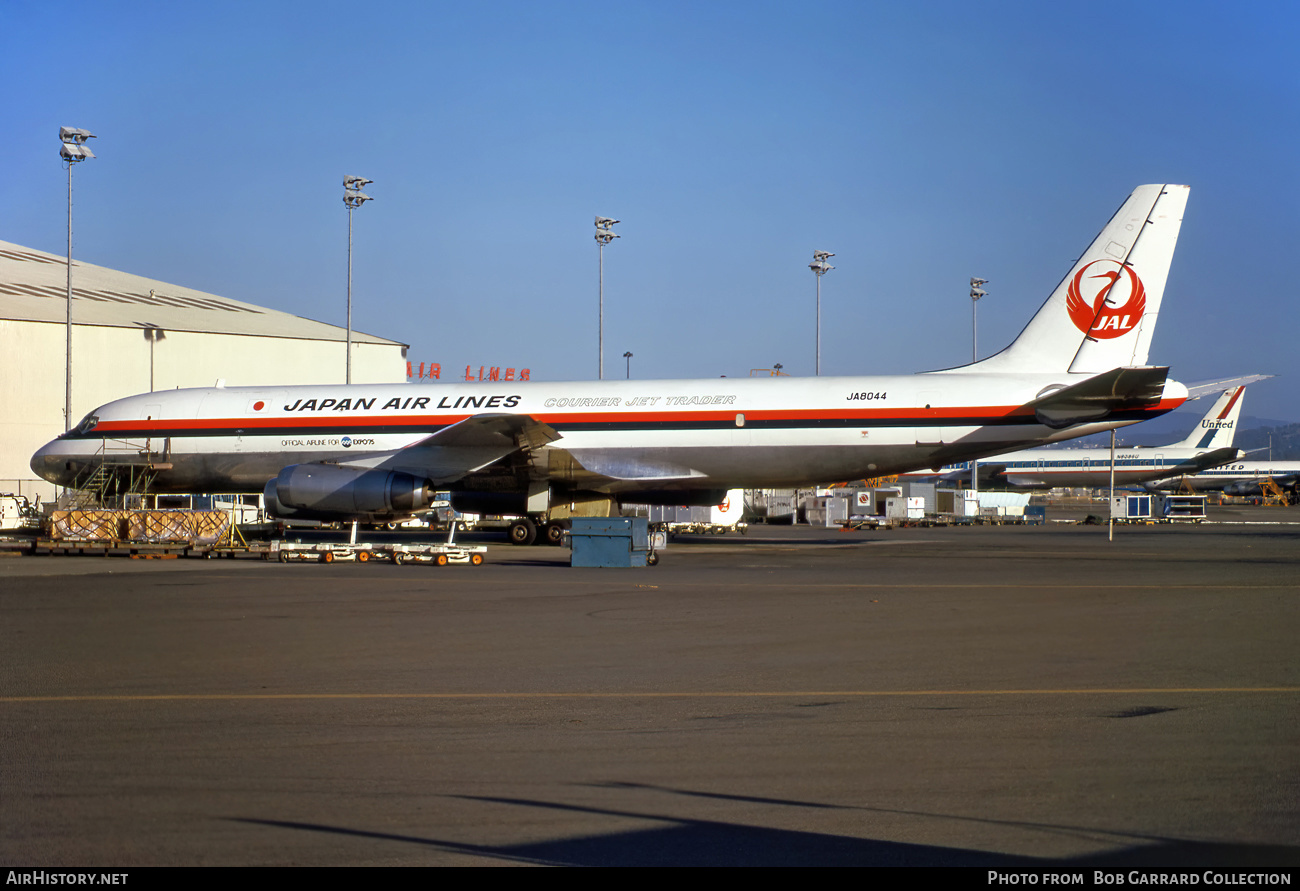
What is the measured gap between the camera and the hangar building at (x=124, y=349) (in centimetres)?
4569

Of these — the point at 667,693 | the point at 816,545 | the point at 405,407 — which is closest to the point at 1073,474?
the point at 816,545

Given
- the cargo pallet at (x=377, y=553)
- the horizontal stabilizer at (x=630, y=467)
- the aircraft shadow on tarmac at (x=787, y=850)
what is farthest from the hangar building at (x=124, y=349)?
the aircraft shadow on tarmac at (x=787, y=850)

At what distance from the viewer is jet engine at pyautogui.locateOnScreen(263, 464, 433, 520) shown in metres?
23.5

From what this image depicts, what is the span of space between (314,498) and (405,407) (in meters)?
3.68

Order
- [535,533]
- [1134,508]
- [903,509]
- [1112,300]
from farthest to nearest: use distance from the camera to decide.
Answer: [1134,508]
[903,509]
[535,533]
[1112,300]

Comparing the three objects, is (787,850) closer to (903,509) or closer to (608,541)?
(608,541)

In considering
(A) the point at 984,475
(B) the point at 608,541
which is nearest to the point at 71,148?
(B) the point at 608,541

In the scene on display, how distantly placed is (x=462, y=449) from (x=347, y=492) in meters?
2.77

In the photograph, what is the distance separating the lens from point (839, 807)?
493 centimetres

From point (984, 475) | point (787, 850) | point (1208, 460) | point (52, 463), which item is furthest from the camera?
point (984, 475)

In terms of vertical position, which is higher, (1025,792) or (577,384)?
(577,384)

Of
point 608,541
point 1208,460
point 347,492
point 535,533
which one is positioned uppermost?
point 1208,460

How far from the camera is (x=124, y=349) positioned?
160 ft
